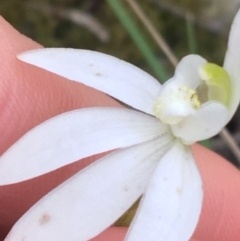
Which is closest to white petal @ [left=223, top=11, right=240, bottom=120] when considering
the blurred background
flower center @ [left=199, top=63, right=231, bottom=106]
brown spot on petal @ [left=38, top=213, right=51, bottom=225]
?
flower center @ [left=199, top=63, right=231, bottom=106]

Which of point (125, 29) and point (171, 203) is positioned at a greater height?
point (125, 29)

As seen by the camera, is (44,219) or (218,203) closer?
(44,219)

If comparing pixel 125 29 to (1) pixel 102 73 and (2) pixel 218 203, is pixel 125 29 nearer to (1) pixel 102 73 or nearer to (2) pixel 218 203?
(2) pixel 218 203

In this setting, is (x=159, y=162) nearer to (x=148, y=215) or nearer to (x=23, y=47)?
(x=148, y=215)

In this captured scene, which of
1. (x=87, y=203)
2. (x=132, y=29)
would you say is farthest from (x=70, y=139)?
(x=132, y=29)

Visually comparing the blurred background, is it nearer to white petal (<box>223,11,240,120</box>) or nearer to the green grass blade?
the green grass blade

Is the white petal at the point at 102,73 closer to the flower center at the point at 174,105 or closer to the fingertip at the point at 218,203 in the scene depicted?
the flower center at the point at 174,105

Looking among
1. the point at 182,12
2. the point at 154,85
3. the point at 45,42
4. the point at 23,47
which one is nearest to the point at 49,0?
the point at 45,42

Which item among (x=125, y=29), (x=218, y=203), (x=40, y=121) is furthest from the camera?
(x=125, y=29)
